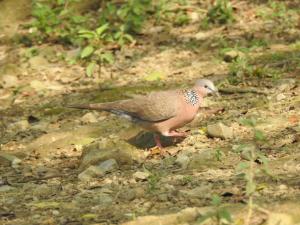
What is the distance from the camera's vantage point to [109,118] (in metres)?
6.89

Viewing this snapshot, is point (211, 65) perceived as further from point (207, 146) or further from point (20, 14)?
point (20, 14)

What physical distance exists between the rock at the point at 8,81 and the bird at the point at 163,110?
8.28 ft

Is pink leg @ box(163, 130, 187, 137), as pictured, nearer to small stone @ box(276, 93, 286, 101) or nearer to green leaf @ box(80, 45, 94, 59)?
small stone @ box(276, 93, 286, 101)

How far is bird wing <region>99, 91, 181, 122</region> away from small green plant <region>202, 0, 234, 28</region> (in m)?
3.13

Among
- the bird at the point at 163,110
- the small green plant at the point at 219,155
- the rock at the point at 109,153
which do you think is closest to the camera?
the small green plant at the point at 219,155

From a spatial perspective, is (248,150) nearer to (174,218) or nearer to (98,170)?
(174,218)

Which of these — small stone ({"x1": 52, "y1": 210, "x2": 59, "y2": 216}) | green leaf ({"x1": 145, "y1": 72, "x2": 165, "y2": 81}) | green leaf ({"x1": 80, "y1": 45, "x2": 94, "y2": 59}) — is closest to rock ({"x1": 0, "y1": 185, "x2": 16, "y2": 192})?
small stone ({"x1": 52, "y1": 210, "x2": 59, "y2": 216})

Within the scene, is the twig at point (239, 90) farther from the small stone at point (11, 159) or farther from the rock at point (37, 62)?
the rock at point (37, 62)

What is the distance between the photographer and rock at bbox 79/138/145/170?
550 centimetres

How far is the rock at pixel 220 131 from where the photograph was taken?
573cm

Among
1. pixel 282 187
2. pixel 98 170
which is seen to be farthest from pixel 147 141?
pixel 282 187

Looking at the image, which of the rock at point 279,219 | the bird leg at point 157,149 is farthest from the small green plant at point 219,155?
the rock at point 279,219

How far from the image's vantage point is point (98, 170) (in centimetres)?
528

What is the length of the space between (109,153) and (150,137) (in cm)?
86
